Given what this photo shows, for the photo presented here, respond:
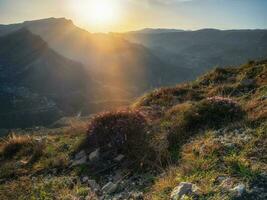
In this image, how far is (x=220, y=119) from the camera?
8.85 metres

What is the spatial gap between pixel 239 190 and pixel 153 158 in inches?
114

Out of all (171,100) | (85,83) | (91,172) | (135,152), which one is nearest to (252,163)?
(135,152)

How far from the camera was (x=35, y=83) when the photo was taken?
156625 mm

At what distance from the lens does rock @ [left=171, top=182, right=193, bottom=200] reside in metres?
5.32

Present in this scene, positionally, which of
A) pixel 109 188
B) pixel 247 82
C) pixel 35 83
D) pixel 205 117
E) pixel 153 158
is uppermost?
pixel 247 82

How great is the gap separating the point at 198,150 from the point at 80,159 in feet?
10.9

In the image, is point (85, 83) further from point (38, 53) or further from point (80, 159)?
point (80, 159)

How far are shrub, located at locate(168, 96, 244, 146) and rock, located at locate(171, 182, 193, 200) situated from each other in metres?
2.83

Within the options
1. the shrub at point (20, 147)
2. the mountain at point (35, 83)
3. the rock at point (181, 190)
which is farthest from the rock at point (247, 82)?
the mountain at point (35, 83)

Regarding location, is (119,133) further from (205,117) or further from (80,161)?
(205,117)

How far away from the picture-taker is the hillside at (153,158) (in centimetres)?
568

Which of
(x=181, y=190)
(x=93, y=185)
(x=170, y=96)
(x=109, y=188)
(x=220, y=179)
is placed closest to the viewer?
(x=181, y=190)

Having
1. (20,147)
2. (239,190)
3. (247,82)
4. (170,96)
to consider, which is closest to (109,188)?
(239,190)

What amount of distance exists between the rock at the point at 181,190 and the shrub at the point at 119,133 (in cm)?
259
